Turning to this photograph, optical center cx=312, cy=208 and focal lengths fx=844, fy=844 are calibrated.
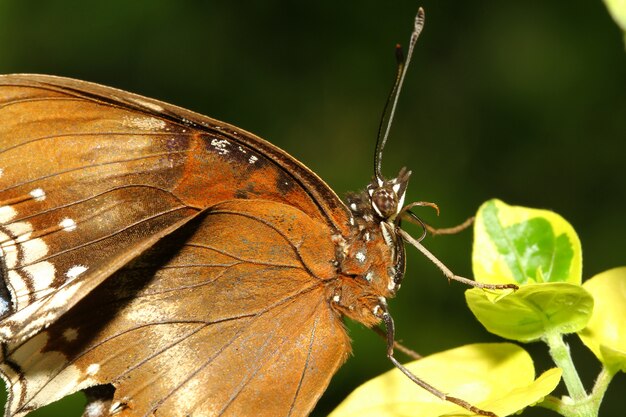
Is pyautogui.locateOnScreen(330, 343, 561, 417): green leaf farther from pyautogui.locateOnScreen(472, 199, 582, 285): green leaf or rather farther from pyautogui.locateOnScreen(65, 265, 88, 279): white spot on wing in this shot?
pyautogui.locateOnScreen(65, 265, 88, 279): white spot on wing

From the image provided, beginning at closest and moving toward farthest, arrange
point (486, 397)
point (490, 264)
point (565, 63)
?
point (486, 397), point (490, 264), point (565, 63)

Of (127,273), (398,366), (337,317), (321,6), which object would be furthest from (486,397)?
(321,6)

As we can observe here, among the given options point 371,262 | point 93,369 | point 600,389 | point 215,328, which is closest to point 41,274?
point 93,369

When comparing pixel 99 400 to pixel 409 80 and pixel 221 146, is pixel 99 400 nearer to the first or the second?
pixel 221 146

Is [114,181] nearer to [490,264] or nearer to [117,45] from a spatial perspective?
[490,264]

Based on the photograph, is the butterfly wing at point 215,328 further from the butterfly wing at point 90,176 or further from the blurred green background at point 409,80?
the blurred green background at point 409,80

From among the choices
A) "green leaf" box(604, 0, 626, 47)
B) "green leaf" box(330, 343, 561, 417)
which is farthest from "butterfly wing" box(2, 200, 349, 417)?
"green leaf" box(604, 0, 626, 47)
